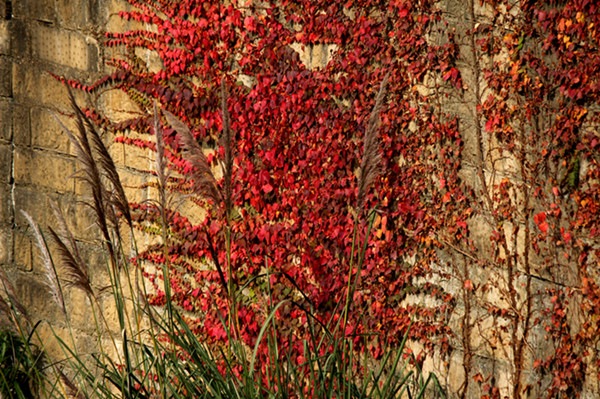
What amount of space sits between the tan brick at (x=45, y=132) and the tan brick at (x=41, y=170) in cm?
6

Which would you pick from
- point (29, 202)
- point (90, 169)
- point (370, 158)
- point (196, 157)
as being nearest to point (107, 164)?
point (90, 169)

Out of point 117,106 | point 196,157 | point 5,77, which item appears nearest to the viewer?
point 196,157

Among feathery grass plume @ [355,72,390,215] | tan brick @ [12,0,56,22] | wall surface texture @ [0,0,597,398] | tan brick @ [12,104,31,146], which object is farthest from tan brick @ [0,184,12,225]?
feathery grass plume @ [355,72,390,215]

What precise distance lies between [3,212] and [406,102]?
2.55 metres

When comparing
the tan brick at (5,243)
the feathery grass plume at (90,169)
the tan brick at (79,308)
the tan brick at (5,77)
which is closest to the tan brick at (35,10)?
the tan brick at (5,77)

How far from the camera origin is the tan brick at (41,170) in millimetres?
3699

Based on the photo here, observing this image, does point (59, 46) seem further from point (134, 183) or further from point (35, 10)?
point (134, 183)

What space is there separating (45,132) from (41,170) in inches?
9.5

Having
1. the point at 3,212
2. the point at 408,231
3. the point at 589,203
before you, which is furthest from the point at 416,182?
the point at 3,212

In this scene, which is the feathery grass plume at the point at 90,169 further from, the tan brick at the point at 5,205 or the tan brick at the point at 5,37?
the tan brick at the point at 5,37

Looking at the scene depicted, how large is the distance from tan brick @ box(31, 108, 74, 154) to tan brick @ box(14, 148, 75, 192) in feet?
0.19

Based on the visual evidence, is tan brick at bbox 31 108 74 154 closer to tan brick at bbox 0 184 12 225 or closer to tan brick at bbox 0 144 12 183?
tan brick at bbox 0 144 12 183

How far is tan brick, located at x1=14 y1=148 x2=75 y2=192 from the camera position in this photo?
370 centimetres

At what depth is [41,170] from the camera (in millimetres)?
3711
